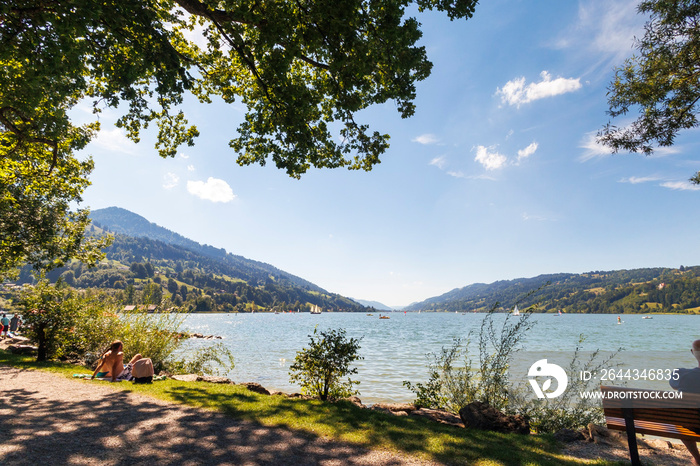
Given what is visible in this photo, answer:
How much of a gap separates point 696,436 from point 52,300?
21655mm

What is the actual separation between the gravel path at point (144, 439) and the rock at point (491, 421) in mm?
3486

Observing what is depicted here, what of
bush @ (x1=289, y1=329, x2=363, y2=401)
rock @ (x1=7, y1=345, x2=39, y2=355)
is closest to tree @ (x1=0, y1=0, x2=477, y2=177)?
bush @ (x1=289, y1=329, x2=363, y2=401)

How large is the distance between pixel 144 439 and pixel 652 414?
9416 mm

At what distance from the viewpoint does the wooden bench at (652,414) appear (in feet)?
17.8

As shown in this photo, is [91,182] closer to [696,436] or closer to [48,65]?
[48,65]

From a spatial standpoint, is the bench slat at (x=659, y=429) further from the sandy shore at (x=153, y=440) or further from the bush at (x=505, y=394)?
the bush at (x=505, y=394)

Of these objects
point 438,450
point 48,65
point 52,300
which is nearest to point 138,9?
point 48,65

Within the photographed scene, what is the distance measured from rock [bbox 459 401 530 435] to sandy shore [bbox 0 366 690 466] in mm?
1239

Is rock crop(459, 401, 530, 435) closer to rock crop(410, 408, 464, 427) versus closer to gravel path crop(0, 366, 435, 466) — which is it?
rock crop(410, 408, 464, 427)

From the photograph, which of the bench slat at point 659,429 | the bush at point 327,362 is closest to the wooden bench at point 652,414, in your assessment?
the bench slat at point 659,429

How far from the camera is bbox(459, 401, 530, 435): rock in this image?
816 cm

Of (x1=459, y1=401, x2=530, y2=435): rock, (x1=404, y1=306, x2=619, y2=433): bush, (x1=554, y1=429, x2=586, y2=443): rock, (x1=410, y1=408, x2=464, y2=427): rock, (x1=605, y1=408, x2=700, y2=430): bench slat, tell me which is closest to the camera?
(x1=605, y1=408, x2=700, y2=430): bench slat

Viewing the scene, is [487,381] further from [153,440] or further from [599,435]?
[153,440]

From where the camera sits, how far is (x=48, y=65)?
288 inches
